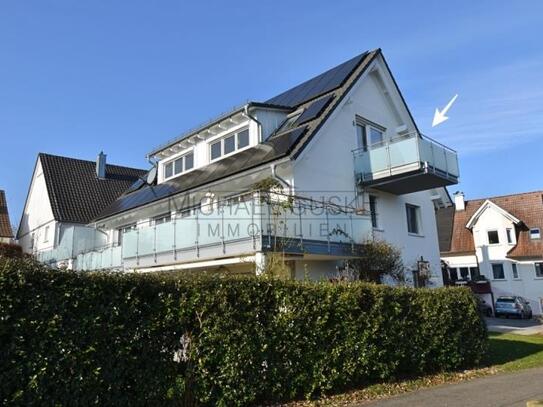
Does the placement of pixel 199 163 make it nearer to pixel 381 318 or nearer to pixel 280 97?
pixel 280 97

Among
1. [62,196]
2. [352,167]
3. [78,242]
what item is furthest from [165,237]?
[62,196]

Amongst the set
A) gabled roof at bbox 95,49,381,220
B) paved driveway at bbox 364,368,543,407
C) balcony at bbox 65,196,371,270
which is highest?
gabled roof at bbox 95,49,381,220

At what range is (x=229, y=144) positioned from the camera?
20.2 metres

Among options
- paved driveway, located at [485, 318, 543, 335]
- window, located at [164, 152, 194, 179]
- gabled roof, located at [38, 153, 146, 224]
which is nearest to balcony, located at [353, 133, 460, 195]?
paved driveway, located at [485, 318, 543, 335]

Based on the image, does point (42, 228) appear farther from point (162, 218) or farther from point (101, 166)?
point (162, 218)

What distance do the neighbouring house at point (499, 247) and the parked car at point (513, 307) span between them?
1.31m

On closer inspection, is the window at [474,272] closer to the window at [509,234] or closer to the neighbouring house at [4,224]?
the window at [509,234]

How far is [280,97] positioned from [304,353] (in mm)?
17331

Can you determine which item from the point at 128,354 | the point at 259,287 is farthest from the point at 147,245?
the point at 128,354

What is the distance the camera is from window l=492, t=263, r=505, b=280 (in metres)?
39.4

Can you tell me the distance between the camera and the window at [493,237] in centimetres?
4103

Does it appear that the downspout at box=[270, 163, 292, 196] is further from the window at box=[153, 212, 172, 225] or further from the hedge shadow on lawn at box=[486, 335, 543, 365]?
the hedge shadow on lawn at box=[486, 335, 543, 365]

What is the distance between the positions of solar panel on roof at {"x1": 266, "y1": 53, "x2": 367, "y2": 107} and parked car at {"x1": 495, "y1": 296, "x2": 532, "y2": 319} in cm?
2302

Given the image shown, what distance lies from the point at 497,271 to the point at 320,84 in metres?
27.8
